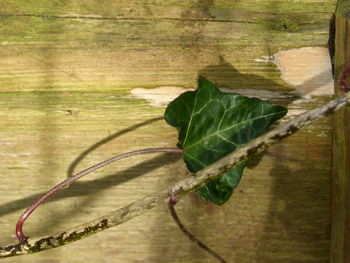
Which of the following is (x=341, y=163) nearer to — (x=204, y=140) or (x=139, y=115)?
(x=204, y=140)

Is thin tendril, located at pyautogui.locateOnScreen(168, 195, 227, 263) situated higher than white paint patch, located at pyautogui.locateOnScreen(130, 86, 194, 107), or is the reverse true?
white paint patch, located at pyautogui.locateOnScreen(130, 86, 194, 107)

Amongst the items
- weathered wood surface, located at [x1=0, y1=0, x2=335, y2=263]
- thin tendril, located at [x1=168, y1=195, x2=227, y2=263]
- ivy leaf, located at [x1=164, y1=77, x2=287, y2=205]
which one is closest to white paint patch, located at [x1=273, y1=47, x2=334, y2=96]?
weathered wood surface, located at [x1=0, y1=0, x2=335, y2=263]

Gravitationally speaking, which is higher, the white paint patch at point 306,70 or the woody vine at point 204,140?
the white paint patch at point 306,70

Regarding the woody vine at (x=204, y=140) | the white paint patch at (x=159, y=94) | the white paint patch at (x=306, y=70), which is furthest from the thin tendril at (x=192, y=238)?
the white paint patch at (x=306, y=70)

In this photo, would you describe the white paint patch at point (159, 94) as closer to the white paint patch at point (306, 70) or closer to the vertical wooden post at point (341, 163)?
the white paint patch at point (306, 70)

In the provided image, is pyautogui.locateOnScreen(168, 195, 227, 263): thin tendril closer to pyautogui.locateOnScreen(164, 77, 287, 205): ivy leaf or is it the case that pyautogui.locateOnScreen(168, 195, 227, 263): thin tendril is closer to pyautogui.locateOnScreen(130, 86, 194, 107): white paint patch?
pyautogui.locateOnScreen(164, 77, 287, 205): ivy leaf

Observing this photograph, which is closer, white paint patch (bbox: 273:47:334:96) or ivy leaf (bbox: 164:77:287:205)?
ivy leaf (bbox: 164:77:287:205)

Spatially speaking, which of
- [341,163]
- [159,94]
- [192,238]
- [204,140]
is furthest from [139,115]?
[341,163]
